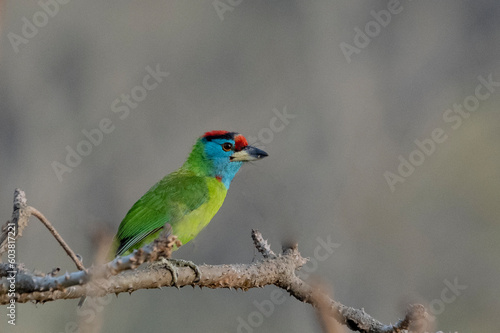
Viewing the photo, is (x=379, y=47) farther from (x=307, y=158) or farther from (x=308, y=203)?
(x=308, y=203)

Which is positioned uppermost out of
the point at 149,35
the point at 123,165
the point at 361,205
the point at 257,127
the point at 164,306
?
the point at 149,35

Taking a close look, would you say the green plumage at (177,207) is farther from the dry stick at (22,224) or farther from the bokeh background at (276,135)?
the bokeh background at (276,135)

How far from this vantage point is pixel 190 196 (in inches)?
127

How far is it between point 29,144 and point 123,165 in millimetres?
1360

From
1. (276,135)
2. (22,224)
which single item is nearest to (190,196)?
(22,224)

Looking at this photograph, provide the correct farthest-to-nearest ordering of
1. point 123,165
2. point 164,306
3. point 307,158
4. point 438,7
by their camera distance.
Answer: point 438,7, point 307,158, point 123,165, point 164,306

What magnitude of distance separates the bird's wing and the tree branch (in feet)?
1.54

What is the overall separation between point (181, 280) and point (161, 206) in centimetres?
77

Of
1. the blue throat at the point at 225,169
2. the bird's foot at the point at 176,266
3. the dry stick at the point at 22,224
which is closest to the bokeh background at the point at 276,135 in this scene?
the blue throat at the point at 225,169

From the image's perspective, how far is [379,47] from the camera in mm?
11555

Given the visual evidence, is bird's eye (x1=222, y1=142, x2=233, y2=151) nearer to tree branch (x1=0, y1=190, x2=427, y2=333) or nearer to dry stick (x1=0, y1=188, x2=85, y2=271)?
tree branch (x1=0, y1=190, x2=427, y2=333)

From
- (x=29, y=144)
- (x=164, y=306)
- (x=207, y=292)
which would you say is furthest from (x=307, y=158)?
(x=29, y=144)

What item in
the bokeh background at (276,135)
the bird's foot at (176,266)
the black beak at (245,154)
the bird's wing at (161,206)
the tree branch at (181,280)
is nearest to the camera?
the tree branch at (181,280)

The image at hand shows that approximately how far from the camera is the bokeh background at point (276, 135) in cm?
773
